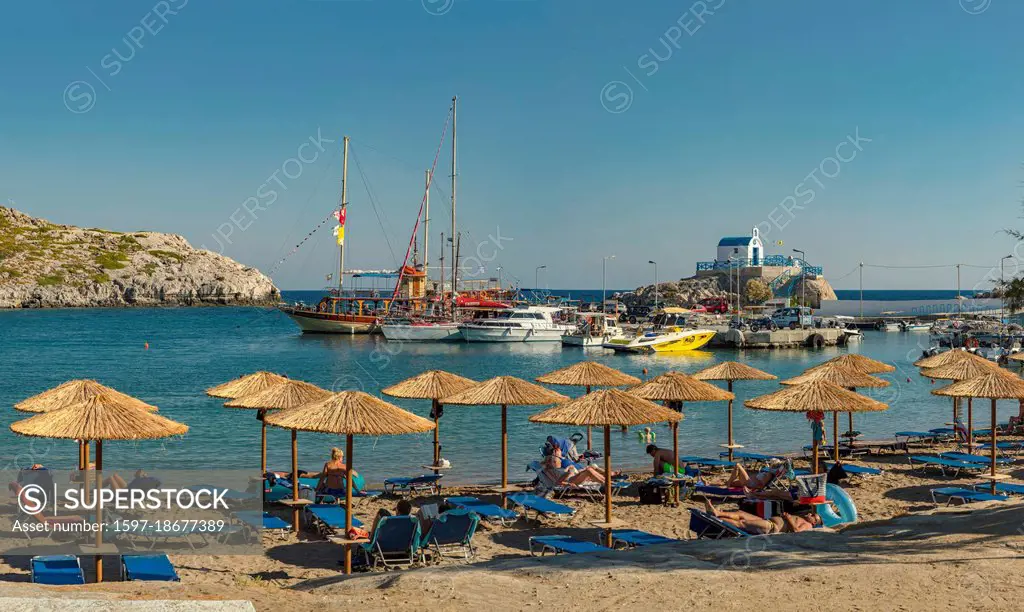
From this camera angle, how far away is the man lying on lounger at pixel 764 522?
Answer: 11.2 m

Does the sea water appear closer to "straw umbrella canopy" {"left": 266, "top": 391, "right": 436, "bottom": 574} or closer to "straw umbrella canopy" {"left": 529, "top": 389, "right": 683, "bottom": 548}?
"straw umbrella canopy" {"left": 529, "top": 389, "right": 683, "bottom": 548}

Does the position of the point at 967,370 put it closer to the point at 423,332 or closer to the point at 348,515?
the point at 348,515

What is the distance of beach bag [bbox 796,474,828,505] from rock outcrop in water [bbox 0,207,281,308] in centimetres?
14102

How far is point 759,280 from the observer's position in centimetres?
12038

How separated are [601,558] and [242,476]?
1178cm

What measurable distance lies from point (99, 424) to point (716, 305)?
101261mm

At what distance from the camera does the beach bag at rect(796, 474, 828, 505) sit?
39.5 ft

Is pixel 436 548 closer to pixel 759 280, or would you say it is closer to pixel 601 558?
pixel 601 558

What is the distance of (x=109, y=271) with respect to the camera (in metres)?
142

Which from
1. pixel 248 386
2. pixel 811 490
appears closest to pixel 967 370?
pixel 811 490

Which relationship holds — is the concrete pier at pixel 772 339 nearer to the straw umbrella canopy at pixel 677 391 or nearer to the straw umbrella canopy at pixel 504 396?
the straw umbrella canopy at pixel 677 391

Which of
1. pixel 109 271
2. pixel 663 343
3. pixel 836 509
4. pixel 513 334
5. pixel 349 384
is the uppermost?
pixel 109 271

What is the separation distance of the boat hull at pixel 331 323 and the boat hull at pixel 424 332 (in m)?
8.11

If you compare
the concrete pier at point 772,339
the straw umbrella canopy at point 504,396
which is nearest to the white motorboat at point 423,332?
the concrete pier at point 772,339
